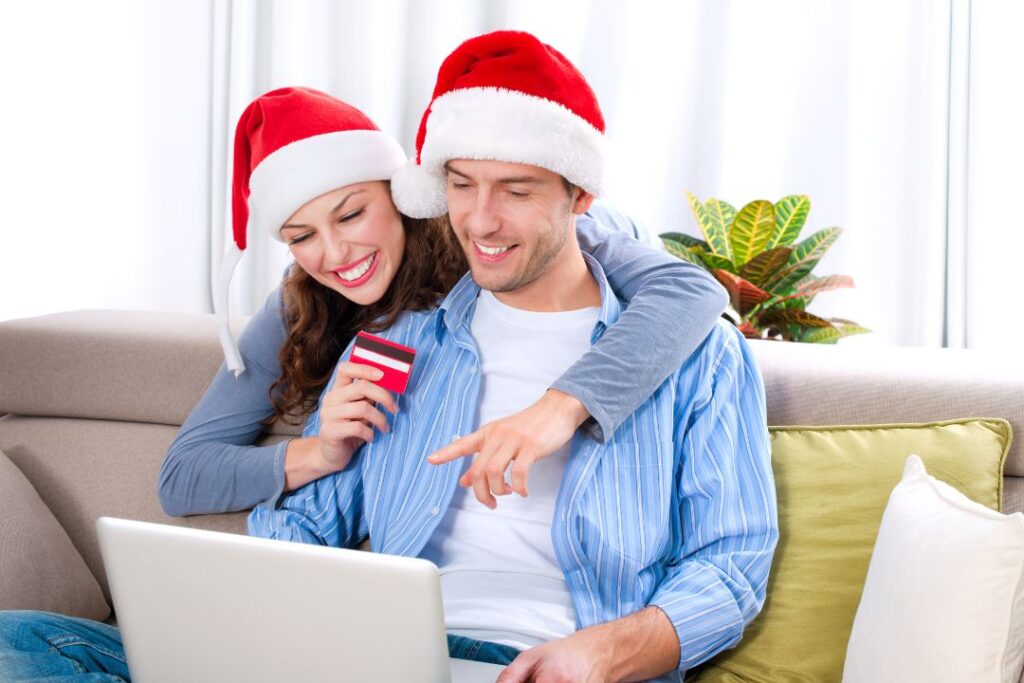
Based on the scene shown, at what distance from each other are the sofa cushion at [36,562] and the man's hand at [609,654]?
835mm

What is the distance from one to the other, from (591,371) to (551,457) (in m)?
0.19

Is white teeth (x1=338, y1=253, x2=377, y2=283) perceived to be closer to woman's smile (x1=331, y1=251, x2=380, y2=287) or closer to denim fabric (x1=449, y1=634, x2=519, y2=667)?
woman's smile (x1=331, y1=251, x2=380, y2=287)

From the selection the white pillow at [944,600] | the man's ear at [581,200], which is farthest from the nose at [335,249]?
the white pillow at [944,600]

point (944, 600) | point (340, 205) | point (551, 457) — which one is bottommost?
point (944, 600)

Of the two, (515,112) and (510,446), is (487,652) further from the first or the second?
(515,112)

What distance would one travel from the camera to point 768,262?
2.68m

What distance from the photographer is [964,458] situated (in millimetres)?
1430

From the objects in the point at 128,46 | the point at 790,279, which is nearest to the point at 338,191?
the point at 790,279

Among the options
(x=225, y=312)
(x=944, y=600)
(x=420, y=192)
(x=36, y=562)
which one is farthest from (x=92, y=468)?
(x=944, y=600)

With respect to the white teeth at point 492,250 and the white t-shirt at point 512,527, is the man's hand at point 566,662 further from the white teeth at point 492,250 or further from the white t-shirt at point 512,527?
the white teeth at point 492,250

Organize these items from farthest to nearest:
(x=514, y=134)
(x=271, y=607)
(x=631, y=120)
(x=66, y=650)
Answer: (x=631, y=120) < (x=514, y=134) < (x=66, y=650) < (x=271, y=607)

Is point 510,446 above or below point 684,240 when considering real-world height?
below

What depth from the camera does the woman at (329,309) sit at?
1368 mm

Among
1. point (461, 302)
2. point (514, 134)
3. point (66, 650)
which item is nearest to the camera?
point (66, 650)
